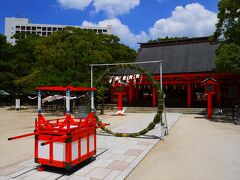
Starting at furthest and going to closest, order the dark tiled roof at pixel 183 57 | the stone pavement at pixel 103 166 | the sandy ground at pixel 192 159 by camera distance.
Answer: the dark tiled roof at pixel 183 57, the sandy ground at pixel 192 159, the stone pavement at pixel 103 166

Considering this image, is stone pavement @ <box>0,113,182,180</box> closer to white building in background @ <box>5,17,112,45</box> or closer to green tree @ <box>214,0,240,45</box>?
green tree @ <box>214,0,240,45</box>

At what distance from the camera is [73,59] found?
2312cm

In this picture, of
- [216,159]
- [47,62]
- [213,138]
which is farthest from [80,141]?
[47,62]

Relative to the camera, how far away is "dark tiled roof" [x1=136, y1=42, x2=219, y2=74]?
25.3 m

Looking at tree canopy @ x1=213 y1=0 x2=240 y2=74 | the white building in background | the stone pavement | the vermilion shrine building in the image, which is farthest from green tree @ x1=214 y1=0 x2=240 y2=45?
the white building in background

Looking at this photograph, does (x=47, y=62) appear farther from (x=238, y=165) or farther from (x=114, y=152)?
Answer: (x=238, y=165)

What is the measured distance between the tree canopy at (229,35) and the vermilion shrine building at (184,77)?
5331mm

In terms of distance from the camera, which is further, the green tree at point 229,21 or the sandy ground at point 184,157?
the green tree at point 229,21

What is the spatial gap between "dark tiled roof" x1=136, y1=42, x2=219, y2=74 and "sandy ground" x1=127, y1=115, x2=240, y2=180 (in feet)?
49.5

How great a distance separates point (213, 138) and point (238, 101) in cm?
1538

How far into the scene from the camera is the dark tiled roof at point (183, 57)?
2527 centimetres

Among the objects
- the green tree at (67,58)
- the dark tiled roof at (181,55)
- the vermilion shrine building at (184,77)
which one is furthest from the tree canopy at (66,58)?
the dark tiled roof at (181,55)

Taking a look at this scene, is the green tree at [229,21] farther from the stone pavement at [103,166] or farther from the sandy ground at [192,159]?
the stone pavement at [103,166]

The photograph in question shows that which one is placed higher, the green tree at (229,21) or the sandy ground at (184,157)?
the green tree at (229,21)
